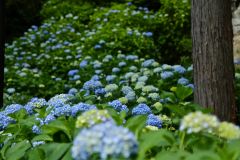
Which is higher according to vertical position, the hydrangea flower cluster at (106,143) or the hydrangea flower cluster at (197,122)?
the hydrangea flower cluster at (106,143)

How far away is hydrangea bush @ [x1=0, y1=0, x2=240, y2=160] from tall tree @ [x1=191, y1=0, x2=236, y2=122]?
321 millimetres

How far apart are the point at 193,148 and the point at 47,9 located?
10.2 meters

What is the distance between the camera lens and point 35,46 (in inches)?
400

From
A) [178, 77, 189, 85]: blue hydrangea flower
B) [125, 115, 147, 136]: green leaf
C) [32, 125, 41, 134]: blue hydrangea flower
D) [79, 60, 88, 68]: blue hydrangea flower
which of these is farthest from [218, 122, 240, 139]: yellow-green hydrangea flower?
[79, 60, 88, 68]: blue hydrangea flower

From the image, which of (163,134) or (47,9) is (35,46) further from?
(163,134)

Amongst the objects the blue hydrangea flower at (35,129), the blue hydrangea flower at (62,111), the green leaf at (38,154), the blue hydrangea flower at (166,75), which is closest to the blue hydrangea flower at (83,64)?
the blue hydrangea flower at (166,75)

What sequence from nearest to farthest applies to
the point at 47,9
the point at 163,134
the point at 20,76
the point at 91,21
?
the point at 163,134 → the point at 20,76 → the point at 91,21 → the point at 47,9

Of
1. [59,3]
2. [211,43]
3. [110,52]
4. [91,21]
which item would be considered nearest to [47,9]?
[59,3]

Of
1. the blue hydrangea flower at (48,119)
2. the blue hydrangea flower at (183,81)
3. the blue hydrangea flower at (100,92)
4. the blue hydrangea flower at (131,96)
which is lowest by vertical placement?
the blue hydrangea flower at (183,81)

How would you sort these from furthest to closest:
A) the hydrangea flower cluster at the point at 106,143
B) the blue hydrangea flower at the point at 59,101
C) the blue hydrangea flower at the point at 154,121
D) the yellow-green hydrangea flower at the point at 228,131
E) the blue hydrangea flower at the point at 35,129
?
the blue hydrangea flower at the point at 59,101, the blue hydrangea flower at the point at 154,121, the blue hydrangea flower at the point at 35,129, the yellow-green hydrangea flower at the point at 228,131, the hydrangea flower cluster at the point at 106,143

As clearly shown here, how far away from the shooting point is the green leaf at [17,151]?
2682 millimetres

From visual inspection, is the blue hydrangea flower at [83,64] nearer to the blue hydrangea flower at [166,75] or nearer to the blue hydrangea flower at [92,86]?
the blue hydrangea flower at [166,75]

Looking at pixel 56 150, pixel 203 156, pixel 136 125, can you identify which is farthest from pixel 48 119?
pixel 203 156

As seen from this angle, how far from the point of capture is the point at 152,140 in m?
2.06
